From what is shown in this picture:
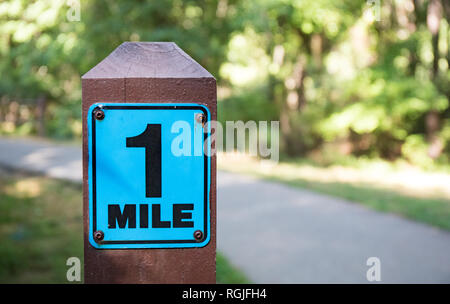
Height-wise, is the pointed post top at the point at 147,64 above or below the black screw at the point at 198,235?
above

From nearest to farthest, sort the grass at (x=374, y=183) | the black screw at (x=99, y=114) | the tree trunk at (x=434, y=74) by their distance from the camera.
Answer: the black screw at (x=99, y=114) → the grass at (x=374, y=183) → the tree trunk at (x=434, y=74)

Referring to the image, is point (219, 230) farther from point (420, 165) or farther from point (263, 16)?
point (420, 165)

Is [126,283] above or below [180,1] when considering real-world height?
below

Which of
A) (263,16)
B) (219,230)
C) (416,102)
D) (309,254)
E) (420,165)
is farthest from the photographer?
(420,165)

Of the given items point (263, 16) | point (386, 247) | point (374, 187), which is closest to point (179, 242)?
point (386, 247)

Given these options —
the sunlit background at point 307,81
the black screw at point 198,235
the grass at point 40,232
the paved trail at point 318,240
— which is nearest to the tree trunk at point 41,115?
the sunlit background at point 307,81

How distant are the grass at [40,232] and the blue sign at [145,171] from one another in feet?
7.85

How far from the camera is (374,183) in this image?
377 inches

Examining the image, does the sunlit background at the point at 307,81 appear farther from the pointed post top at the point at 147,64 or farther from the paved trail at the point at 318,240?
the pointed post top at the point at 147,64

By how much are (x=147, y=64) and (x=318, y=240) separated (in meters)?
4.30

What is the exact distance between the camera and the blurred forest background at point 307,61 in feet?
30.5

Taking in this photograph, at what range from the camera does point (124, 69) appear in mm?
1508

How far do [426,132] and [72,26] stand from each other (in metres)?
9.80

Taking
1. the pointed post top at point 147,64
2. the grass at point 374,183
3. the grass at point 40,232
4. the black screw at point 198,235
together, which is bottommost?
the grass at point 374,183
